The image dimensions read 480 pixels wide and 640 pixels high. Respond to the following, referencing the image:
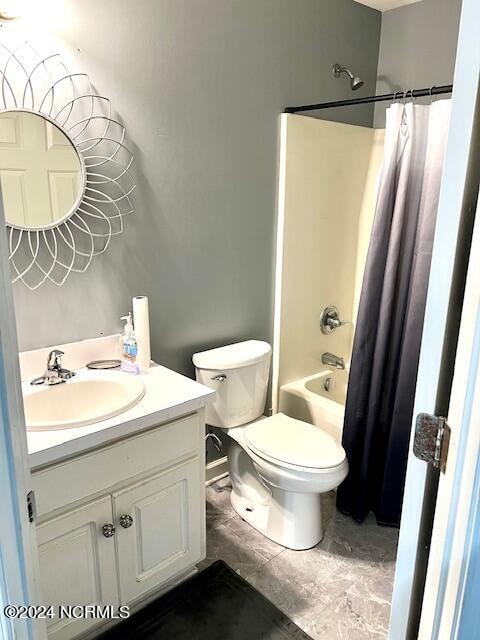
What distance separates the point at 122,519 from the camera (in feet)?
5.04

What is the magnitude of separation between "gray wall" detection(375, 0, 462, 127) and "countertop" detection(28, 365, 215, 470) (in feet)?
6.32

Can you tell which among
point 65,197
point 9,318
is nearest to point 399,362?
point 65,197

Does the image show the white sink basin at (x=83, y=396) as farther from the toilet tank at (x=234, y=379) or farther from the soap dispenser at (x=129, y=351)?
the toilet tank at (x=234, y=379)

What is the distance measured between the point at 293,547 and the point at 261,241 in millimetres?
1381

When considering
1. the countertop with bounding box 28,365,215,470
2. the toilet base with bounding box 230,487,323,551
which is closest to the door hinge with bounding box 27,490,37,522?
the countertop with bounding box 28,365,215,470

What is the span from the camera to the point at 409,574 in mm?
912

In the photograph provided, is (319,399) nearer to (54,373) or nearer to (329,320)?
(329,320)

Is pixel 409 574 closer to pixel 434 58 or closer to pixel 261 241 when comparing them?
pixel 261 241

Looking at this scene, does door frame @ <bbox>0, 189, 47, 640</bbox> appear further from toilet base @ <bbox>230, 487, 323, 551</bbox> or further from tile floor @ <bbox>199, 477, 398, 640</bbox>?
toilet base @ <bbox>230, 487, 323, 551</bbox>

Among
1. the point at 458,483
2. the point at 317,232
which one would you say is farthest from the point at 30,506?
the point at 317,232

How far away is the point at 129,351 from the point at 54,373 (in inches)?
11.5

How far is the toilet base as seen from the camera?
6.65 feet

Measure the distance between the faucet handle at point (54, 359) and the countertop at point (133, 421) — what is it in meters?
0.10

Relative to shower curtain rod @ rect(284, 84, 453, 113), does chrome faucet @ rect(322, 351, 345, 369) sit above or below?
below
